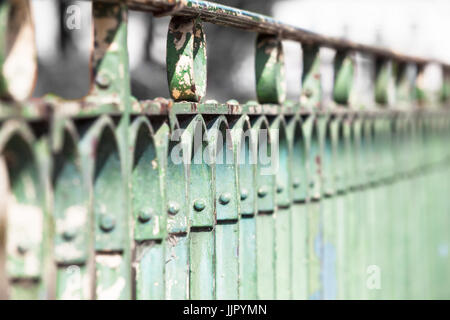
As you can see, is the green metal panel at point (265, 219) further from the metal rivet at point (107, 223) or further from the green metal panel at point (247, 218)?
the metal rivet at point (107, 223)

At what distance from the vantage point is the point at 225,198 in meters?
2.10

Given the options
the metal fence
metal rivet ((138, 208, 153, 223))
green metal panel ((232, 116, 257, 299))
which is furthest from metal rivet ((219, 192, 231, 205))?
metal rivet ((138, 208, 153, 223))

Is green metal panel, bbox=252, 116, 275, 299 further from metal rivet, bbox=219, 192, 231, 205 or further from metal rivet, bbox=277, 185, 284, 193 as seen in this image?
metal rivet, bbox=219, 192, 231, 205

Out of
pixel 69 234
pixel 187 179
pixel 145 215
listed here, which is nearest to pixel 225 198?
pixel 187 179

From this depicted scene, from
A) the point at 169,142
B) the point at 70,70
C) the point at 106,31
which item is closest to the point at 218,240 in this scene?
the point at 169,142

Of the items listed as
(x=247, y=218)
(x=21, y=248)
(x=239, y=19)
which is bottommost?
(x=21, y=248)

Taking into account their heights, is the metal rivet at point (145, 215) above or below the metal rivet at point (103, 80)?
below

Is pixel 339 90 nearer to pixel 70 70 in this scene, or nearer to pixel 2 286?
pixel 2 286

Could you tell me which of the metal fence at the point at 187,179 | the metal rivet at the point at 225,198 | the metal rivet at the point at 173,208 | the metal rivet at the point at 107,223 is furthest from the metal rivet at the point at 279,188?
the metal rivet at the point at 107,223

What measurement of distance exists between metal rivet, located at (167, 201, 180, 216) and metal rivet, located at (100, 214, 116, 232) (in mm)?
285

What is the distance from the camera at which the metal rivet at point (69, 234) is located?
1432 mm

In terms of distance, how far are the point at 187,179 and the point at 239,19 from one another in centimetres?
53

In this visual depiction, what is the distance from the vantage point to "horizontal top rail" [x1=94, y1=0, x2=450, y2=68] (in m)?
1.70

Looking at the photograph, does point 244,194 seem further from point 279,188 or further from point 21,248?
point 21,248
